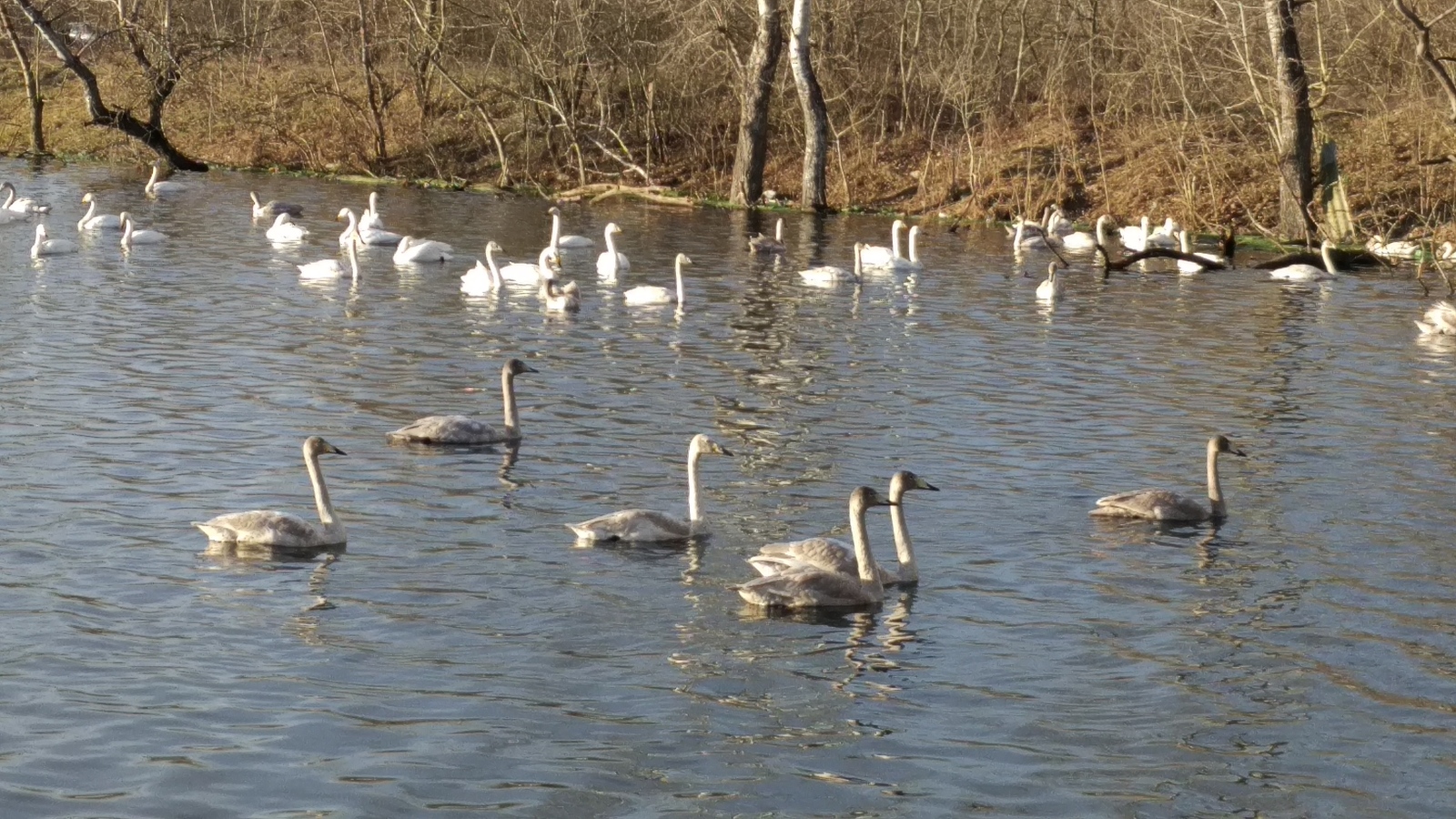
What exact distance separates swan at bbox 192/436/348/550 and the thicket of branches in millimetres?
25683

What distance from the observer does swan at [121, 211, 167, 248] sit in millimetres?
27234

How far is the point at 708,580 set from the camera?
36.2ft

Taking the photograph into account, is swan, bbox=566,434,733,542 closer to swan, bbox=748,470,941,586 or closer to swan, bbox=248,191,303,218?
swan, bbox=748,470,941,586

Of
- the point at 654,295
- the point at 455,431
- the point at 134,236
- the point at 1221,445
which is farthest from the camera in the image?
the point at 134,236

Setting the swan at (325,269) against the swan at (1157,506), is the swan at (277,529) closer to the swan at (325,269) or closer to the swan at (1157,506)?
the swan at (1157,506)

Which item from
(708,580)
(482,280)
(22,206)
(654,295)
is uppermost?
(22,206)

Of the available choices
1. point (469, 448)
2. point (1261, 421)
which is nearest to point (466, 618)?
point (469, 448)

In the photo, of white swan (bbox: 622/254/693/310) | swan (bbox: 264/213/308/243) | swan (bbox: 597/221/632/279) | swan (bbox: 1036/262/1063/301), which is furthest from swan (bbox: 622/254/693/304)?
swan (bbox: 264/213/308/243)

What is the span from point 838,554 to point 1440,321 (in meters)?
14.5

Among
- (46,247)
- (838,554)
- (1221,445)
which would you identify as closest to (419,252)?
(46,247)

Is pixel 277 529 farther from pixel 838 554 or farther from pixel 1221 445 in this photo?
pixel 1221 445

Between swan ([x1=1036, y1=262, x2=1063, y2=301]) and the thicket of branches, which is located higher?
the thicket of branches

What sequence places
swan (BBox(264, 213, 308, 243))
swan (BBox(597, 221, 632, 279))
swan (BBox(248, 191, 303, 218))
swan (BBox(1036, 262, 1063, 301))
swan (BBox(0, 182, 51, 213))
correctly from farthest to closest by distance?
swan (BBox(248, 191, 303, 218)) → swan (BBox(0, 182, 51, 213)) → swan (BBox(264, 213, 308, 243)) → swan (BBox(597, 221, 632, 279)) → swan (BBox(1036, 262, 1063, 301))

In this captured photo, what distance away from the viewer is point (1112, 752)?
8.39m
